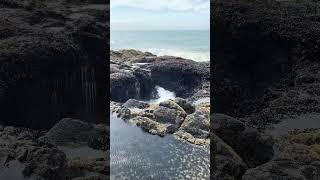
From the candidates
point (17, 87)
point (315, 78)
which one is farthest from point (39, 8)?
point (315, 78)

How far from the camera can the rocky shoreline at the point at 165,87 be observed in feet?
38.2

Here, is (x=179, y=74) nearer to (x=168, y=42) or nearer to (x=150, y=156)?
(x=168, y=42)

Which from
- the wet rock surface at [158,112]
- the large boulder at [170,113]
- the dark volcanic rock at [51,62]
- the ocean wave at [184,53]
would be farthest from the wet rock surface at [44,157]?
the ocean wave at [184,53]

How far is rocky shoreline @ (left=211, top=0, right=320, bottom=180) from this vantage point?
21.6 feet

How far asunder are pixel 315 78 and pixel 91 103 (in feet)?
10.8

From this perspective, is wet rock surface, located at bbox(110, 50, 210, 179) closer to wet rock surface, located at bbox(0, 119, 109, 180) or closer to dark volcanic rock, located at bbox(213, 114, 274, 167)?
wet rock surface, located at bbox(0, 119, 109, 180)

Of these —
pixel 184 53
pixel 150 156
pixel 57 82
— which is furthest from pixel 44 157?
pixel 184 53

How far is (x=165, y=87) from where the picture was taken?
12.0 meters

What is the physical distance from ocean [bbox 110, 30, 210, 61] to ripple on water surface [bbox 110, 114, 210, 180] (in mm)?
2002

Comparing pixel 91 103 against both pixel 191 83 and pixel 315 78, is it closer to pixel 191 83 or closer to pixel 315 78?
pixel 315 78

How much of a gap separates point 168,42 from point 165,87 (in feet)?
4.83

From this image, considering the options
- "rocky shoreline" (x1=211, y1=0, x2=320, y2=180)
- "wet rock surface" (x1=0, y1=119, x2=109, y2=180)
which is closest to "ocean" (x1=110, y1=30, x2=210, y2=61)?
"rocky shoreline" (x1=211, y1=0, x2=320, y2=180)

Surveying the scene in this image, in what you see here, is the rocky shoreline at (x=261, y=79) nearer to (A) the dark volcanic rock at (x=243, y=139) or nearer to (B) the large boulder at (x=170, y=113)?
(A) the dark volcanic rock at (x=243, y=139)

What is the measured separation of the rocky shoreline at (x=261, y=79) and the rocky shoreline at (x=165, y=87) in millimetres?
4957
